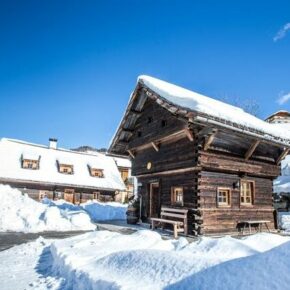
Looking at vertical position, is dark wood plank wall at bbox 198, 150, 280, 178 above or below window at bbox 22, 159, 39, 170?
below

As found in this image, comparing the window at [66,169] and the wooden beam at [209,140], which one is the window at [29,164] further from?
the wooden beam at [209,140]

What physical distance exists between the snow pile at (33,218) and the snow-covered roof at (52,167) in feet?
40.1

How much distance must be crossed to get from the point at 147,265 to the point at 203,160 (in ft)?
23.3

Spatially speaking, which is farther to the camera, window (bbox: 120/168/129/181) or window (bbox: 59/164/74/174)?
window (bbox: 120/168/129/181)

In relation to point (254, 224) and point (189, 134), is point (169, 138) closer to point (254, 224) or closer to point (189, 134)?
point (189, 134)

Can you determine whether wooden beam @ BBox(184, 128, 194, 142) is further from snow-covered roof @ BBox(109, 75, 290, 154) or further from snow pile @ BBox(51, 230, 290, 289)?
snow pile @ BBox(51, 230, 290, 289)

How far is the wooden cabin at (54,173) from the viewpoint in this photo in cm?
2714

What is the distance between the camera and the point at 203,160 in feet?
38.3

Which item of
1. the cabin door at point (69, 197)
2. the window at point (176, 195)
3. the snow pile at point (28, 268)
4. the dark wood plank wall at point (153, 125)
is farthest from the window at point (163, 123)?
the cabin door at point (69, 197)

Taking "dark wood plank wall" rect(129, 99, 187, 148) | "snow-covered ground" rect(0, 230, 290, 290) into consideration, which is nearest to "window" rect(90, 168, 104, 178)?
"dark wood plank wall" rect(129, 99, 187, 148)

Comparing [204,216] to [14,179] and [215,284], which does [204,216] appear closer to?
[215,284]

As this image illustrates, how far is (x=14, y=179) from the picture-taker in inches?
1025

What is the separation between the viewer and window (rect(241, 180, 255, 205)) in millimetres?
13461

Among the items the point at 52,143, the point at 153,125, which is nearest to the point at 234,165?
the point at 153,125
